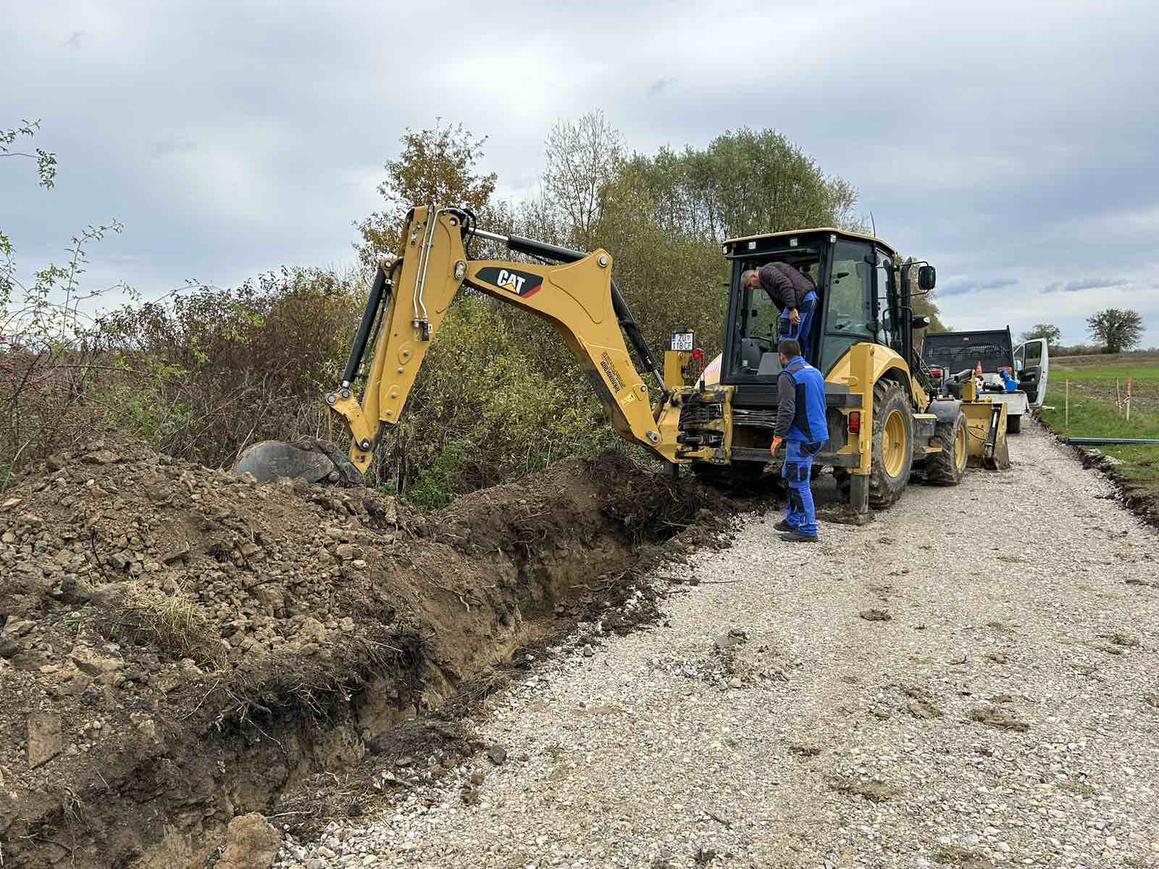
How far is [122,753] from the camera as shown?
289 cm

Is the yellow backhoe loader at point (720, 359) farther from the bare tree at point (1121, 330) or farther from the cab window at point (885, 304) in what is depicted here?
the bare tree at point (1121, 330)

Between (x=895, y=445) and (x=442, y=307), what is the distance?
5752 millimetres

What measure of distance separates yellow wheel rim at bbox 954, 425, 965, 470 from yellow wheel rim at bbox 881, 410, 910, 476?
170 centimetres

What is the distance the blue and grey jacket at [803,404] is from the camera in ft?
22.8

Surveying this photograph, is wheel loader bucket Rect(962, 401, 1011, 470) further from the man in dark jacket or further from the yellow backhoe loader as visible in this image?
the man in dark jacket

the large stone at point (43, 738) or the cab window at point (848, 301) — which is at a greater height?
the cab window at point (848, 301)

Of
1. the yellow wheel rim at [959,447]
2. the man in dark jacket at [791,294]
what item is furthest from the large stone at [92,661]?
the yellow wheel rim at [959,447]

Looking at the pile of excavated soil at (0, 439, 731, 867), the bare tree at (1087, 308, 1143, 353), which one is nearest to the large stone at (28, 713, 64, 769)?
the pile of excavated soil at (0, 439, 731, 867)

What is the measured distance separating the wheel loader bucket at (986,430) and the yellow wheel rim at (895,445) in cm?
337

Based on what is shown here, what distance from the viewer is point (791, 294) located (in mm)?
7969

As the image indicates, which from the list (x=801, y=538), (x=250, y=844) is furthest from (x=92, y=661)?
(x=801, y=538)

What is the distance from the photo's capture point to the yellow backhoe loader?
5703 millimetres

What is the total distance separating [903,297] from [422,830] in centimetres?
853

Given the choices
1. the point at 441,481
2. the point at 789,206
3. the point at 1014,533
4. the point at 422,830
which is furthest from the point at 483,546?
the point at 789,206
